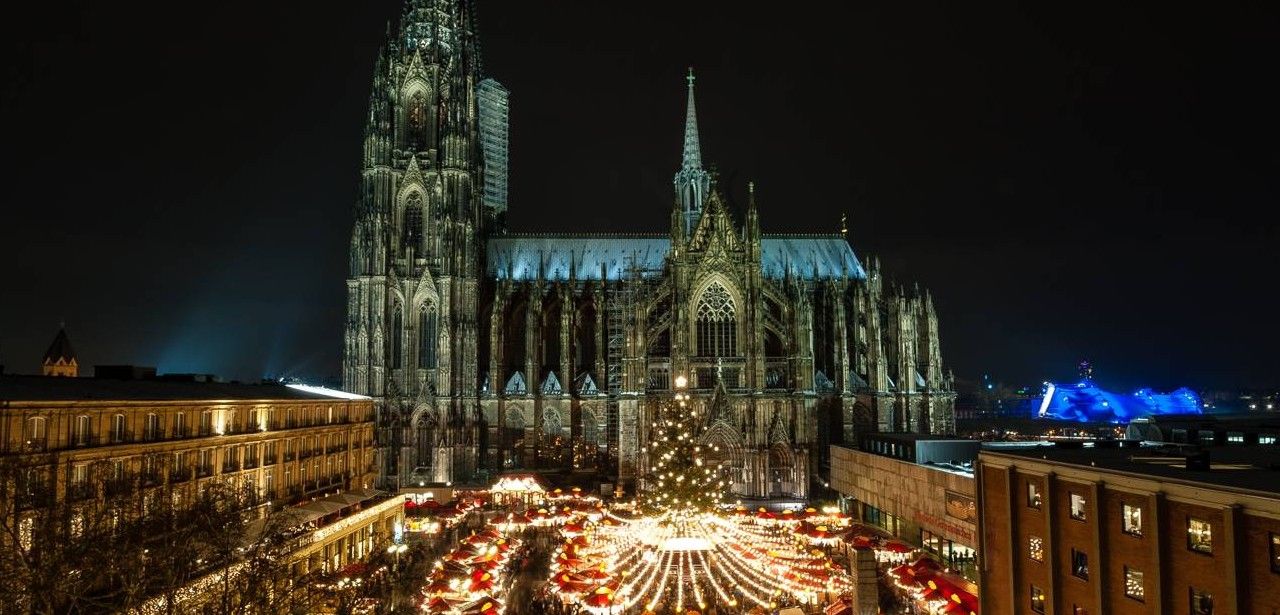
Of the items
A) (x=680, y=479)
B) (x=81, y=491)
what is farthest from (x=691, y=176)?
(x=81, y=491)

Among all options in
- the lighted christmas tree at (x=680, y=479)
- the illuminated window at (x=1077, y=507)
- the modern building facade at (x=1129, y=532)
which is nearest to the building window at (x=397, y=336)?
the lighted christmas tree at (x=680, y=479)

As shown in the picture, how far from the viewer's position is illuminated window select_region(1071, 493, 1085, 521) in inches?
1195

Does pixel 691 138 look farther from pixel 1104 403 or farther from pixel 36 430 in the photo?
pixel 1104 403

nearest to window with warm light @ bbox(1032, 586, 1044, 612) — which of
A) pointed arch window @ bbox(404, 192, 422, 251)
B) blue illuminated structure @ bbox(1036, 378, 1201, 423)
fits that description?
pointed arch window @ bbox(404, 192, 422, 251)

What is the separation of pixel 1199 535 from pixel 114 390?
41.6m

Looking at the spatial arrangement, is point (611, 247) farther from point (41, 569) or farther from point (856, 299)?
point (41, 569)

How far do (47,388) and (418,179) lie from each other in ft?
161

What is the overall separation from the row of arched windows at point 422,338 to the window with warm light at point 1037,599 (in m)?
58.9

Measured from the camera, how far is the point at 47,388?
122 ft

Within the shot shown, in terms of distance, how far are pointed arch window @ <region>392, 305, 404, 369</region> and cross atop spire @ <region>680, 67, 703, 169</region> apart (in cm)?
3666

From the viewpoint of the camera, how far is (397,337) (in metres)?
82.8

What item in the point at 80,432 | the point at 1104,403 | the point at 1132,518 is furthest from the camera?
the point at 1104,403

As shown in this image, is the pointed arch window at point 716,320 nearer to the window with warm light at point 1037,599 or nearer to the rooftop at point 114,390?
the rooftop at point 114,390

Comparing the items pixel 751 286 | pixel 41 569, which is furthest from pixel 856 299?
pixel 41 569
